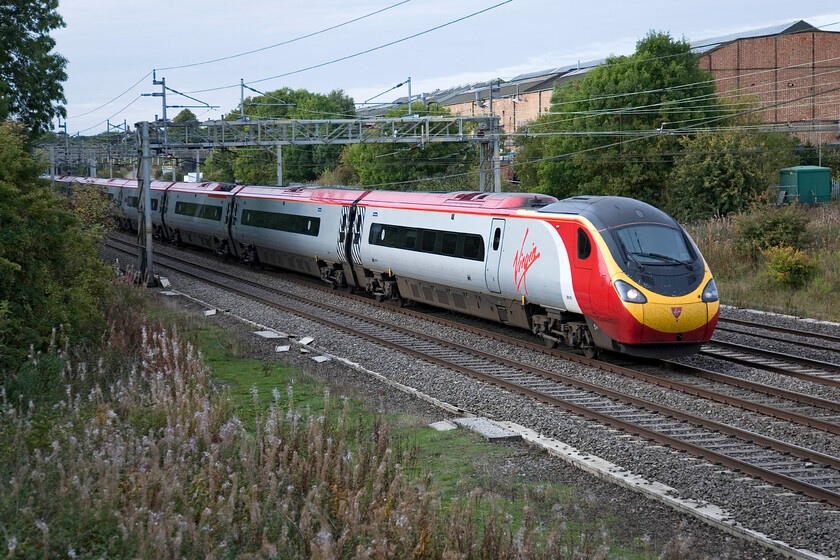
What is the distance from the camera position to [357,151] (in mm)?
60438

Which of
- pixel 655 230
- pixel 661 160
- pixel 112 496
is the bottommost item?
pixel 112 496

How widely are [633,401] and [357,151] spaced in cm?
5005

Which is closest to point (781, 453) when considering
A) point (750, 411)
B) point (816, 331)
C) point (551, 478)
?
point (750, 411)

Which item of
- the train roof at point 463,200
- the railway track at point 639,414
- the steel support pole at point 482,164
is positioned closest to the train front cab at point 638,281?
the railway track at point 639,414

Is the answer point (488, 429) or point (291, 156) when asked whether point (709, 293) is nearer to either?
point (488, 429)

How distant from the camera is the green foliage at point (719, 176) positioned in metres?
36.0

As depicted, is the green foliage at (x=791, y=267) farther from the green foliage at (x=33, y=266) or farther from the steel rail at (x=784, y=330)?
the green foliage at (x=33, y=266)

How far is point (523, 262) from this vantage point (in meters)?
15.9

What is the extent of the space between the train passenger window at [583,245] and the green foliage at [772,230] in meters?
11.2

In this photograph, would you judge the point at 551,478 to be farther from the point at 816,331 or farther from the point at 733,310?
the point at 733,310

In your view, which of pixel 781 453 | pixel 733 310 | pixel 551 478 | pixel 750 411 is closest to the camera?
pixel 551 478

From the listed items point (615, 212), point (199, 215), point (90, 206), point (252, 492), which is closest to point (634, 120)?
point (199, 215)

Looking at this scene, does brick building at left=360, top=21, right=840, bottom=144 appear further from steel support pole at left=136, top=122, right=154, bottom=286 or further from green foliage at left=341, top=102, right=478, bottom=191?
steel support pole at left=136, top=122, right=154, bottom=286

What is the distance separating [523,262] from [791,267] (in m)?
9.69
